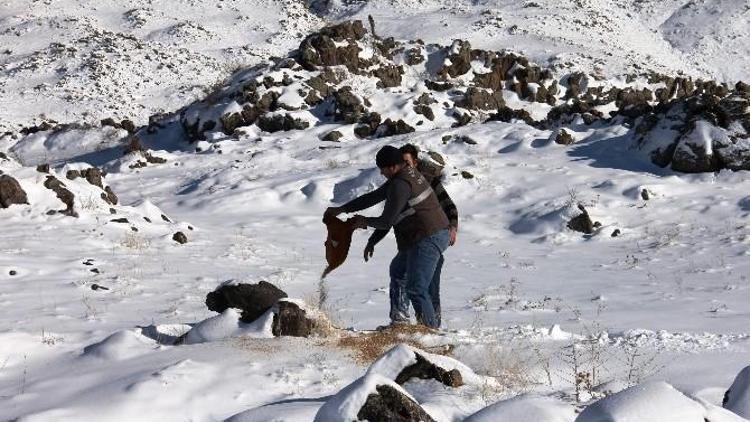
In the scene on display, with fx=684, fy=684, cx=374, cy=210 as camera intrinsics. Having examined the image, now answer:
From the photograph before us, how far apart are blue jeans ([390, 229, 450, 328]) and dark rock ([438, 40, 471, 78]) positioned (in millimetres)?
24343

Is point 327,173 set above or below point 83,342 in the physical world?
below

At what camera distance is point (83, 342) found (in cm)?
554

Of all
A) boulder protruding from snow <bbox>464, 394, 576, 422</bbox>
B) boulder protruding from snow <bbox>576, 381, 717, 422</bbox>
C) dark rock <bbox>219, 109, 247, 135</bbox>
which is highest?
boulder protruding from snow <bbox>576, 381, 717, 422</bbox>

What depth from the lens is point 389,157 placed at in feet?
18.1

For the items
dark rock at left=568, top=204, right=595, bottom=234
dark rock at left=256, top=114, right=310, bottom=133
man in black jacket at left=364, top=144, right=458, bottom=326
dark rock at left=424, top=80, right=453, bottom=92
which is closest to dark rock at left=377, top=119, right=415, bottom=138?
dark rock at left=256, top=114, right=310, bottom=133

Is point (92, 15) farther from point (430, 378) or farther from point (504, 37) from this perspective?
point (430, 378)

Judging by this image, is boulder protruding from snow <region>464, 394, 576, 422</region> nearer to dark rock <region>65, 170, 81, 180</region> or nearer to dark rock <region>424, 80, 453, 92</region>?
dark rock <region>65, 170, 81, 180</region>

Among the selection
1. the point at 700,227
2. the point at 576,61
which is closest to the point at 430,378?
the point at 700,227

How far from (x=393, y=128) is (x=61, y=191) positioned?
11530 mm

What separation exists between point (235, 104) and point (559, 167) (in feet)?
43.0

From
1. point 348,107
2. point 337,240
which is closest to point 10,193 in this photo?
point 337,240

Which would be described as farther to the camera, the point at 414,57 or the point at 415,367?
the point at 414,57

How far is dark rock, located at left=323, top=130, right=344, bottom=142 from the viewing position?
21.2m

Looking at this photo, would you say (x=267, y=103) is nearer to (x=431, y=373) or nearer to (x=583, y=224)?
(x=583, y=224)
